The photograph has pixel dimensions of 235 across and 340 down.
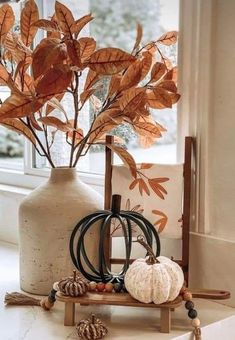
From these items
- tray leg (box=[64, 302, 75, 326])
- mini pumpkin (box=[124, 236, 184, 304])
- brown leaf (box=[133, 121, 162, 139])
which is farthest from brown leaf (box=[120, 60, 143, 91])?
tray leg (box=[64, 302, 75, 326])

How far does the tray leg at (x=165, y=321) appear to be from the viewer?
3.41 feet

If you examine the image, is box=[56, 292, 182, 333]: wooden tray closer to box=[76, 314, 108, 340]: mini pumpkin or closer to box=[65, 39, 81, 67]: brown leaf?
box=[76, 314, 108, 340]: mini pumpkin

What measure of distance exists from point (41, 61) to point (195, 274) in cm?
59

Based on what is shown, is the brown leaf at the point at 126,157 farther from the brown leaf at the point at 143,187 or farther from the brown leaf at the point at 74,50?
the brown leaf at the point at 74,50

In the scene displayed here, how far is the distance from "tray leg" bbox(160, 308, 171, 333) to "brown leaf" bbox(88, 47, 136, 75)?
19.1 inches

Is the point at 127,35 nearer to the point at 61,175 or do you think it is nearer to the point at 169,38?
the point at 169,38

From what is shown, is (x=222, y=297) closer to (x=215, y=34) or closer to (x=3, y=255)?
(x=215, y=34)

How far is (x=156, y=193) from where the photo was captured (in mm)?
1278

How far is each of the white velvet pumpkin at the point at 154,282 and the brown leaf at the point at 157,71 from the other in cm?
43

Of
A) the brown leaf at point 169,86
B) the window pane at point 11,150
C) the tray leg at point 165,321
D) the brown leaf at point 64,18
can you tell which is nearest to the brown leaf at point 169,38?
the brown leaf at point 169,86

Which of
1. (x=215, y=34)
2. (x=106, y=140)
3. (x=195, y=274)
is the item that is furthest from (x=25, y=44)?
(x=195, y=274)

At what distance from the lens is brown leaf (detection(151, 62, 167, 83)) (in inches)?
47.7

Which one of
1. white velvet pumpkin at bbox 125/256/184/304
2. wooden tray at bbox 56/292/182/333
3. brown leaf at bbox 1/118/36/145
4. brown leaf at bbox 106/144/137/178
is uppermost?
brown leaf at bbox 1/118/36/145

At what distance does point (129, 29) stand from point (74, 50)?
0.55m
